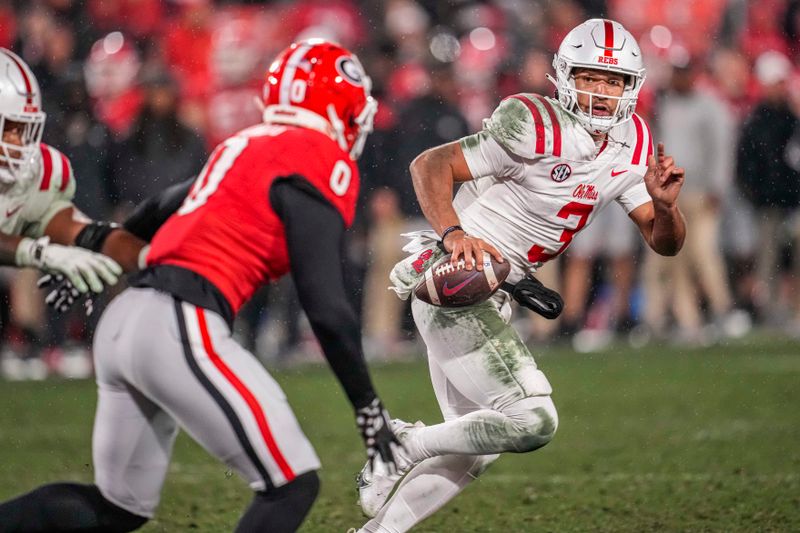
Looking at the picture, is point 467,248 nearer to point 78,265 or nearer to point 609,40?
point 609,40

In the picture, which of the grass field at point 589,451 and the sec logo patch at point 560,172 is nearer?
the sec logo patch at point 560,172

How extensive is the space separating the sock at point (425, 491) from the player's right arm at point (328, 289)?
0.88 meters

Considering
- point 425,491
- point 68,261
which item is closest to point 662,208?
point 425,491

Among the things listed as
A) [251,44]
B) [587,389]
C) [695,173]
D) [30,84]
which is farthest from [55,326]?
[30,84]

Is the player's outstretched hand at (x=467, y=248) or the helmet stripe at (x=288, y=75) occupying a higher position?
the helmet stripe at (x=288, y=75)

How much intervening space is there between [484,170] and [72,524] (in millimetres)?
→ 1671

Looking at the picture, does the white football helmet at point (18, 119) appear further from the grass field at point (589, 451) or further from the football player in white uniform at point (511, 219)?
the grass field at point (589, 451)

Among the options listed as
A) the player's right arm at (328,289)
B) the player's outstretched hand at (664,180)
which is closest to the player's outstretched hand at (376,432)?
the player's right arm at (328,289)

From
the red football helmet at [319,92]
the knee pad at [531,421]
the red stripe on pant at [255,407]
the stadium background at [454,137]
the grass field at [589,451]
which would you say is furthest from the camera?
the stadium background at [454,137]

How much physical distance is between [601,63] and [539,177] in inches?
16.6

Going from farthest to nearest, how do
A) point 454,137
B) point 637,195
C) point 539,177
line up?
1. point 454,137
2. point 637,195
3. point 539,177

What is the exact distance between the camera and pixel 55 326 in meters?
9.31

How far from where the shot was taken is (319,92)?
3.46m

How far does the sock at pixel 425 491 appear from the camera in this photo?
163 inches
